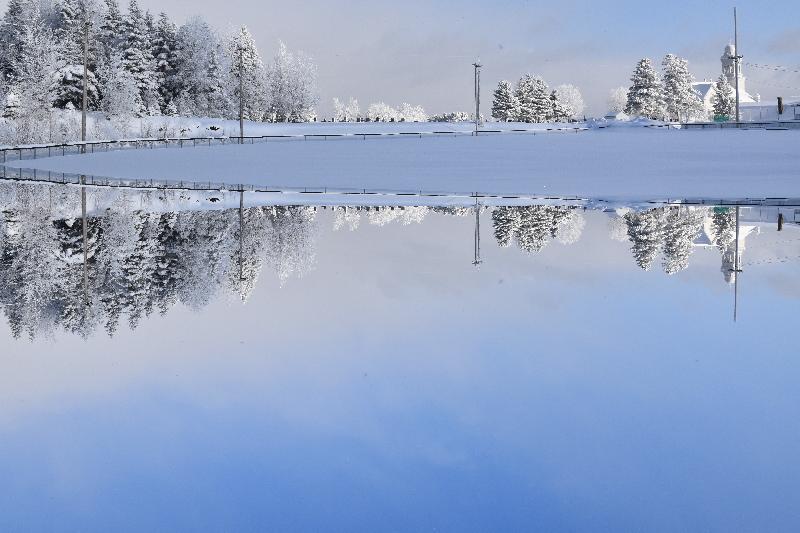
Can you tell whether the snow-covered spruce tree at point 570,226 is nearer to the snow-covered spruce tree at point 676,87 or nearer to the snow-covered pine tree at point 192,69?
the snow-covered pine tree at point 192,69

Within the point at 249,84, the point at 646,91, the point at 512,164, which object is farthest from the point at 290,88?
the point at 512,164

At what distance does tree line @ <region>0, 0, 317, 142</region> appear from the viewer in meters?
91.6

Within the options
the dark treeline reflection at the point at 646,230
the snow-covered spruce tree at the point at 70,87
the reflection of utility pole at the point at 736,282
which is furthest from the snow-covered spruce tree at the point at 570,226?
the snow-covered spruce tree at the point at 70,87

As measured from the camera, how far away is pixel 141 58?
99562 millimetres

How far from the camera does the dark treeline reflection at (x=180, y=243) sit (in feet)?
33.6

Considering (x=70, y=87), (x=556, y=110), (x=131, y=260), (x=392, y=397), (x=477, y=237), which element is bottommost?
(x=392, y=397)

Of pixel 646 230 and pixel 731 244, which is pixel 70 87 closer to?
pixel 646 230

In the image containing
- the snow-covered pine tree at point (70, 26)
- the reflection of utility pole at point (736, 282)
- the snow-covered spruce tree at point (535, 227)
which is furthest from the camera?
the snow-covered pine tree at point (70, 26)

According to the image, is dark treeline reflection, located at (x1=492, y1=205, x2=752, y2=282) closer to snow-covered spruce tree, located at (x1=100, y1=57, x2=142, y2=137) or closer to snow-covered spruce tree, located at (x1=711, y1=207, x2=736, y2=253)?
snow-covered spruce tree, located at (x1=711, y1=207, x2=736, y2=253)

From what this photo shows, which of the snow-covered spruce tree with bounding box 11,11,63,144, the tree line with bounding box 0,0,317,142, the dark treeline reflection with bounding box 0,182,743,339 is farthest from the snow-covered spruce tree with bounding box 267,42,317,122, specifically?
the dark treeline reflection with bounding box 0,182,743,339

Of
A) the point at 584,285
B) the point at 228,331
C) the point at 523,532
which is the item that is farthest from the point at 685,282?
the point at 523,532

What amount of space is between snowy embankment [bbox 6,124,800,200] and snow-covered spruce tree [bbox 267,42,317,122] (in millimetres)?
56384

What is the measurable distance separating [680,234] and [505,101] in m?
118

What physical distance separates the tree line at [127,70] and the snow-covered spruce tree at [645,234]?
7091 centimetres
